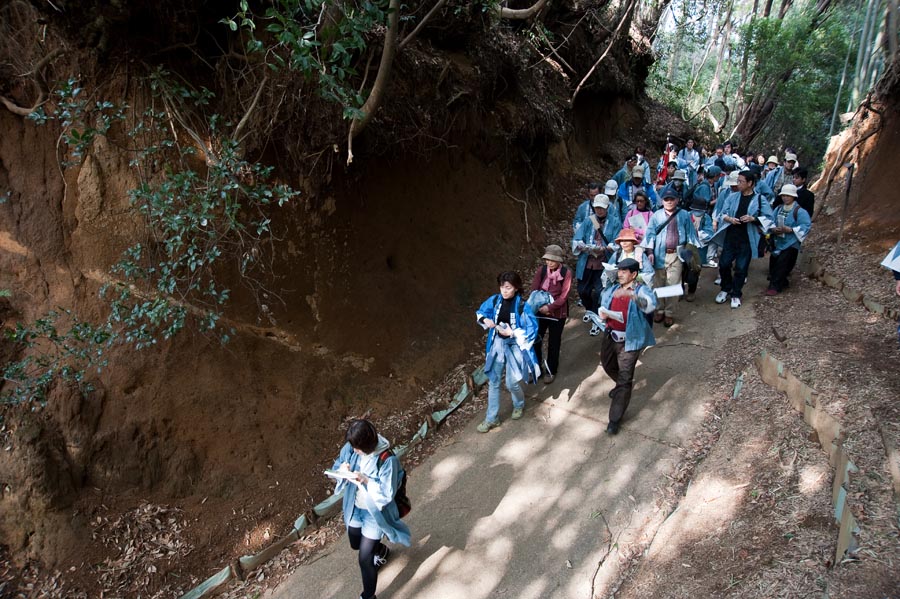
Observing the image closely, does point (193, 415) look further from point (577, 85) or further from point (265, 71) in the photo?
point (577, 85)

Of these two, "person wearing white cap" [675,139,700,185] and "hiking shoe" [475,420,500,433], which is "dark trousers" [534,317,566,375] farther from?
"person wearing white cap" [675,139,700,185]

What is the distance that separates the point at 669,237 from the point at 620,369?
2765 millimetres

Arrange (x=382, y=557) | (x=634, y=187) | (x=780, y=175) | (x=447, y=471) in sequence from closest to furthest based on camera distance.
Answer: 1. (x=382, y=557)
2. (x=447, y=471)
3. (x=634, y=187)
4. (x=780, y=175)

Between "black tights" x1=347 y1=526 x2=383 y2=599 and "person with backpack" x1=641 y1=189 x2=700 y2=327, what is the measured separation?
16.9 feet

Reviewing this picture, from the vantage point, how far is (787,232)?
305 inches

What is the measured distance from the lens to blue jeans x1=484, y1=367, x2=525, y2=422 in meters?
6.00

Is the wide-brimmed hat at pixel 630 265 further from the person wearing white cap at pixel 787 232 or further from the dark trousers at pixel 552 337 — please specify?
the person wearing white cap at pixel 787 232

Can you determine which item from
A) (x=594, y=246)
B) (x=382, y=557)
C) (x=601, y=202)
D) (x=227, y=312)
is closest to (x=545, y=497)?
(x=382, y=557)

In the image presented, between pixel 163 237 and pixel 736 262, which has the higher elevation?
pixel 163 237

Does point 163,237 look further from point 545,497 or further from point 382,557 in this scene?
point 545,497

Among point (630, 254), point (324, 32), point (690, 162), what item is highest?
point (324, 32)

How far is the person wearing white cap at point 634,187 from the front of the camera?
946 cm

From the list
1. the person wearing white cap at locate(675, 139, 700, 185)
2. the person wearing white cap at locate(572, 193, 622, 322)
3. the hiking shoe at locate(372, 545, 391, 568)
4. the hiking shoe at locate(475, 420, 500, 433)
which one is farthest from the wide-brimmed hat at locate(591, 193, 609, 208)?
the person wearing white cap at locate(675, 139, 700, 185)

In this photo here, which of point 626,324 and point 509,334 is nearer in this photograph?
point 626,324
